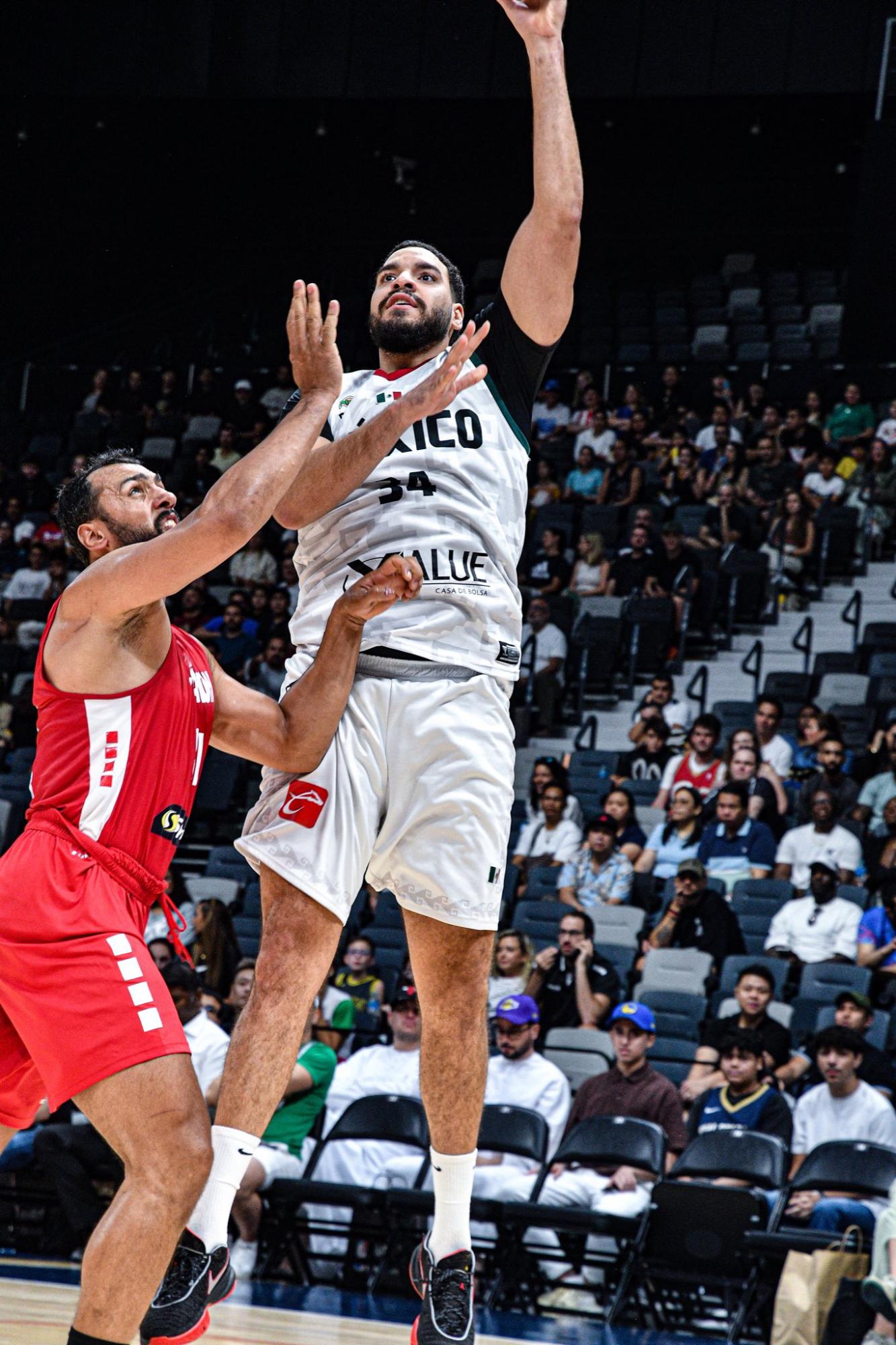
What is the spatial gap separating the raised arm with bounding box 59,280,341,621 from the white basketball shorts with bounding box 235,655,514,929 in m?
0.53

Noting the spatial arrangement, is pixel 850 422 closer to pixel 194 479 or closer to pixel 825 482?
pixel 825 482

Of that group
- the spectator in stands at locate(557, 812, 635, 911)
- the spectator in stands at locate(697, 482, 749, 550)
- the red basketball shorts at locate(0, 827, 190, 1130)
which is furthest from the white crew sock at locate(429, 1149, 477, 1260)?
the spectator in stands at locate(697, 482, 749, 550)

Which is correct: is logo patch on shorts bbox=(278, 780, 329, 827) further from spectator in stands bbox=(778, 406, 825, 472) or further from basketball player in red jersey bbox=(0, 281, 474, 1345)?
spectator in stands bbox=(778, 406, 825, 472)

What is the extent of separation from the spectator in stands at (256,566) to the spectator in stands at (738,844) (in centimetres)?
712

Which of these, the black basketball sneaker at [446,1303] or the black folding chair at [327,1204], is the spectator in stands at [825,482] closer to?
the black folding chair at [327,1204]

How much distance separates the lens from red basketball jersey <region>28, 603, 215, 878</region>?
361 centimetres

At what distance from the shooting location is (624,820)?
37.7 ft

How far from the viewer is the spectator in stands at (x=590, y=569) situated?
599 inches

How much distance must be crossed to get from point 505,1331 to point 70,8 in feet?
59.0

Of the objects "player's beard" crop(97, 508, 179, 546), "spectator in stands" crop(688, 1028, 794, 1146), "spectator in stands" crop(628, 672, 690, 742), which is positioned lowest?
"spectator in stands" crop(688, 1028, 794, 1146)

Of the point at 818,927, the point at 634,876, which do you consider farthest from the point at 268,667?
the point at 818,927

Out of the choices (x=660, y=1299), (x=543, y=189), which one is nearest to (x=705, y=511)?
(x=660, y=1299)

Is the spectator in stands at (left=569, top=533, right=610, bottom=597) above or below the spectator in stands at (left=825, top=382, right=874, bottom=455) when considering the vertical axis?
below

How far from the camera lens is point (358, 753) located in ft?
12.6
